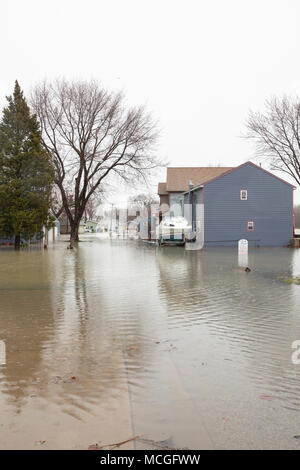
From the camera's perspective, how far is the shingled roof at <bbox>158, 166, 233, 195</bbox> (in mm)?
52094

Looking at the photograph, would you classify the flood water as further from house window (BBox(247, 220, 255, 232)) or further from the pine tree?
house window (BBox(247, 220, 255, 232))

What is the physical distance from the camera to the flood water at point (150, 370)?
Answer: 12.1 ft

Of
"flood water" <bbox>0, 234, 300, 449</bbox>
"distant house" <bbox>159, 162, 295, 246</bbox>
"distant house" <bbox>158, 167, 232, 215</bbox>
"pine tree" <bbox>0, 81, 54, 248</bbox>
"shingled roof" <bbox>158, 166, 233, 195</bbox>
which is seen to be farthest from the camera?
"shingled roof" <bbox>158, 166, 233, 195</bbox>

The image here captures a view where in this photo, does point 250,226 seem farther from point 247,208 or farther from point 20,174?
point 20,174

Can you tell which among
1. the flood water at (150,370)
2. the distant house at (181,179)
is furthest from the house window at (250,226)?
the flood water at (150,370)

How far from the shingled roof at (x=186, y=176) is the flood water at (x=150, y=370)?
136 ft

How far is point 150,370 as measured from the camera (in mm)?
5293

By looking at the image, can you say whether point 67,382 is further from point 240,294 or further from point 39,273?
point 39,273

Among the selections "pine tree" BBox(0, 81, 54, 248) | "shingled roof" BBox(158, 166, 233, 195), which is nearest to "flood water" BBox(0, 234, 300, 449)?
"pine tree" BBox(0, 81, 54, 248)

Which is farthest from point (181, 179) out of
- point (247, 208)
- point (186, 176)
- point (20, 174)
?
point (20, 174)

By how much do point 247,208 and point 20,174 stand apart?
19.0m

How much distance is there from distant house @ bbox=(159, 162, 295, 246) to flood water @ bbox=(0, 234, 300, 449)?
26.4m

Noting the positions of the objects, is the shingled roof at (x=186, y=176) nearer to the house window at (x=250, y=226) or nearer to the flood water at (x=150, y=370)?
the house window at (x=250, y=226)

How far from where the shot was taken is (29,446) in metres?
3.44
